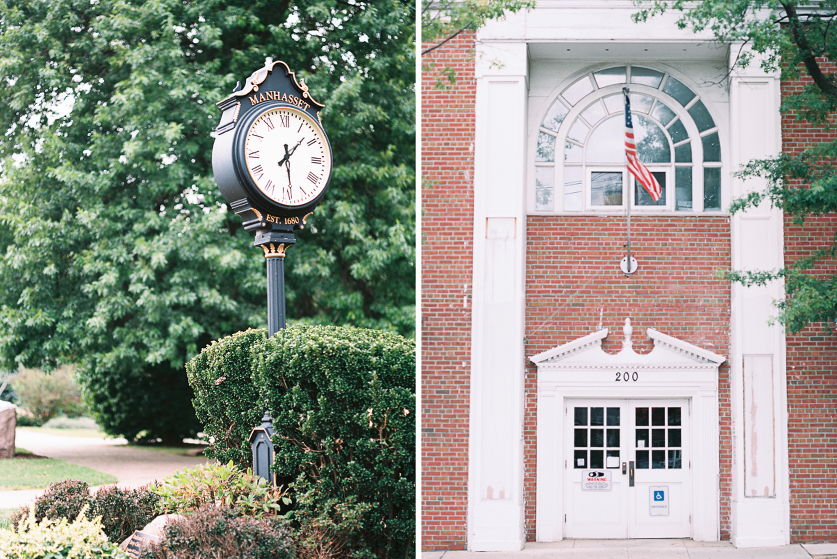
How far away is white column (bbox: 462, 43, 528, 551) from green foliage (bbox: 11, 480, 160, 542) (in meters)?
5.06

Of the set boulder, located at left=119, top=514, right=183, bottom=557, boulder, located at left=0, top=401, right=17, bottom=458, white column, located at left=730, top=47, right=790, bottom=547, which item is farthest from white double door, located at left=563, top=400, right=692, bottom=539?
boulder, located at left=0, top=401, right=17, bottom=458

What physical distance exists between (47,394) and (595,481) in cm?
1350

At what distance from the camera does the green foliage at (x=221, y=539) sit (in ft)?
15.1

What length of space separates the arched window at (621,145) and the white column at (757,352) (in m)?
0.61

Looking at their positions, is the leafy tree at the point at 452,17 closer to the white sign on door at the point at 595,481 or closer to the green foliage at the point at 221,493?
the white sign on door at the point at 595,481

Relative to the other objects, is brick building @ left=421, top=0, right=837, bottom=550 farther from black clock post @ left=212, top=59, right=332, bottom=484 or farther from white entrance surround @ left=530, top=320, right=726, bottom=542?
black clock post @ left=212, top=59, right=332, bottom=484

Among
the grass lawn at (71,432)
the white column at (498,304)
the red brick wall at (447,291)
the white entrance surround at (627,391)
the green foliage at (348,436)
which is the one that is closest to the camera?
the green foliage at (348,436)

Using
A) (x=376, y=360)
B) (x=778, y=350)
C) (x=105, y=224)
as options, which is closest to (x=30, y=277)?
(x=105, y=224)

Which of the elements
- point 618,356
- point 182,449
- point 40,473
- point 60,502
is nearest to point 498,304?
point 618,356

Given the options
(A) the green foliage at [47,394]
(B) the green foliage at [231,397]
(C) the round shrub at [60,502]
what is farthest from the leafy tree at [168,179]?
(C) the round shrub at [60,502]

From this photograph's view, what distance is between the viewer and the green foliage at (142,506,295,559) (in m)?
4.62

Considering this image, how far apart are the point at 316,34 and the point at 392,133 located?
233cm

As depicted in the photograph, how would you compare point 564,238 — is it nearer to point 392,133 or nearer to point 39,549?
point 392,133

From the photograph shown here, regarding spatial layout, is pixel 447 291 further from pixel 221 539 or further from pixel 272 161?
pixel 221 539
